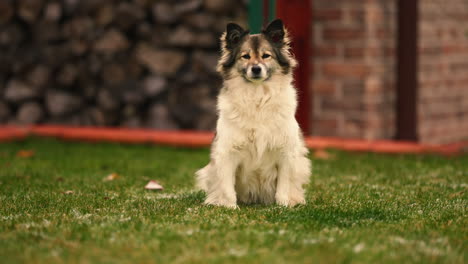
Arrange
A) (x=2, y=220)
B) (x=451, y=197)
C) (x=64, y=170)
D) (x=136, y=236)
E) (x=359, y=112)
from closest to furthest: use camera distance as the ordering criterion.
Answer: (x=136, y=236) < (x=2, y=220) < (x=451, y=197) < (x=64, y=170) < (x=359, y=112)

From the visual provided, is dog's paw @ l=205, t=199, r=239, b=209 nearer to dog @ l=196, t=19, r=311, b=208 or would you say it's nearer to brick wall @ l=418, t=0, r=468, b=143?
dog @ l=196, t=19, r=311, b=208

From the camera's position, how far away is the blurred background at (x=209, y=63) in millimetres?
9047

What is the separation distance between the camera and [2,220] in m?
4.58

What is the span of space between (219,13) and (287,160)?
5.01 meters

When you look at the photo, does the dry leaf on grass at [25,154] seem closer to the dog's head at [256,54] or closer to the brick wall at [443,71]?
the dog's head at [256,54]

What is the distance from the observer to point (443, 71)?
31.9 feet

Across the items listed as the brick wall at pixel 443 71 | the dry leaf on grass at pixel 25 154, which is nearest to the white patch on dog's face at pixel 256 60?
the dry leaf on grass at pixel 25 154

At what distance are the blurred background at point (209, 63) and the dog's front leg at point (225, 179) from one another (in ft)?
13.7

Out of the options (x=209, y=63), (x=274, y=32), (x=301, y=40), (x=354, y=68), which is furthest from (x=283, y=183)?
(x=209, y=63)

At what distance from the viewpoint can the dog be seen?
16.7 feet

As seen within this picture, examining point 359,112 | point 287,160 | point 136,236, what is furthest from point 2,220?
point 359,112

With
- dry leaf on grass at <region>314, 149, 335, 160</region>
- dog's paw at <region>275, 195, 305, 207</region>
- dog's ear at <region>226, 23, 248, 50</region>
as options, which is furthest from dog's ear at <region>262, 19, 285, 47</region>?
dry leaf on grass at <region>314, 149, 335, 160</region>

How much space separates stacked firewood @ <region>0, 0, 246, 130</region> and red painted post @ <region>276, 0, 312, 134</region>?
850 millimetres

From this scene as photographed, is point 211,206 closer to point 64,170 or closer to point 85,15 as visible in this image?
point 64,170
